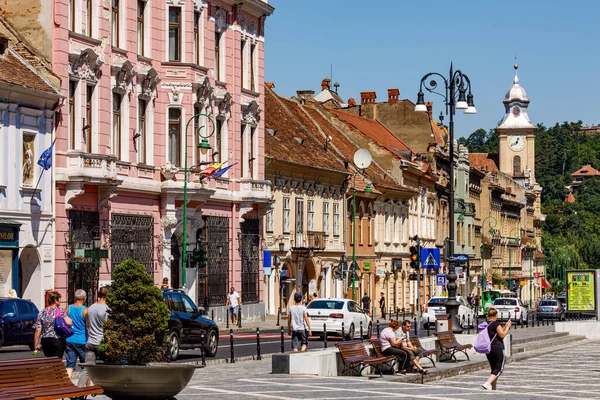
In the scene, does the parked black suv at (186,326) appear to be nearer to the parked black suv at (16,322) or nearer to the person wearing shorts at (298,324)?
the person wearing shorts at (298,324)

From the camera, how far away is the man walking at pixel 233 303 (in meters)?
55.5

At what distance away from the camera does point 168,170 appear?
50531 millimetres

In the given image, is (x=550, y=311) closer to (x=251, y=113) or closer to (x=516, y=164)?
(x=251, y=113)

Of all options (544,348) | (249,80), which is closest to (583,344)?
(544,348)

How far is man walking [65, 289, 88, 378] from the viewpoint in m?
23.3

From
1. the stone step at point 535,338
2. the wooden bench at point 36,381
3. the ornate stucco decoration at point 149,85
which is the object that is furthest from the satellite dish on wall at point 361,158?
the wooden bench at point 36,381

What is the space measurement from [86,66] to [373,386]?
72.9 ft

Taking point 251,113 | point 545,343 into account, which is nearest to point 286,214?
point 251,113

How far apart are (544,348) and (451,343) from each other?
12.5 m

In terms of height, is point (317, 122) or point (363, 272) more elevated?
point (317, 122)

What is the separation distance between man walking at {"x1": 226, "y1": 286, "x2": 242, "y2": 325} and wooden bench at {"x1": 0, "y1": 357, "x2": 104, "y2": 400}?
3677 cm

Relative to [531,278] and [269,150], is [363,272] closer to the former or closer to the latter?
[269,150]

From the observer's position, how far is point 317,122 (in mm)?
85688

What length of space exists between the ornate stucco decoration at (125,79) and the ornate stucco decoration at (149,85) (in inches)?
35.1
